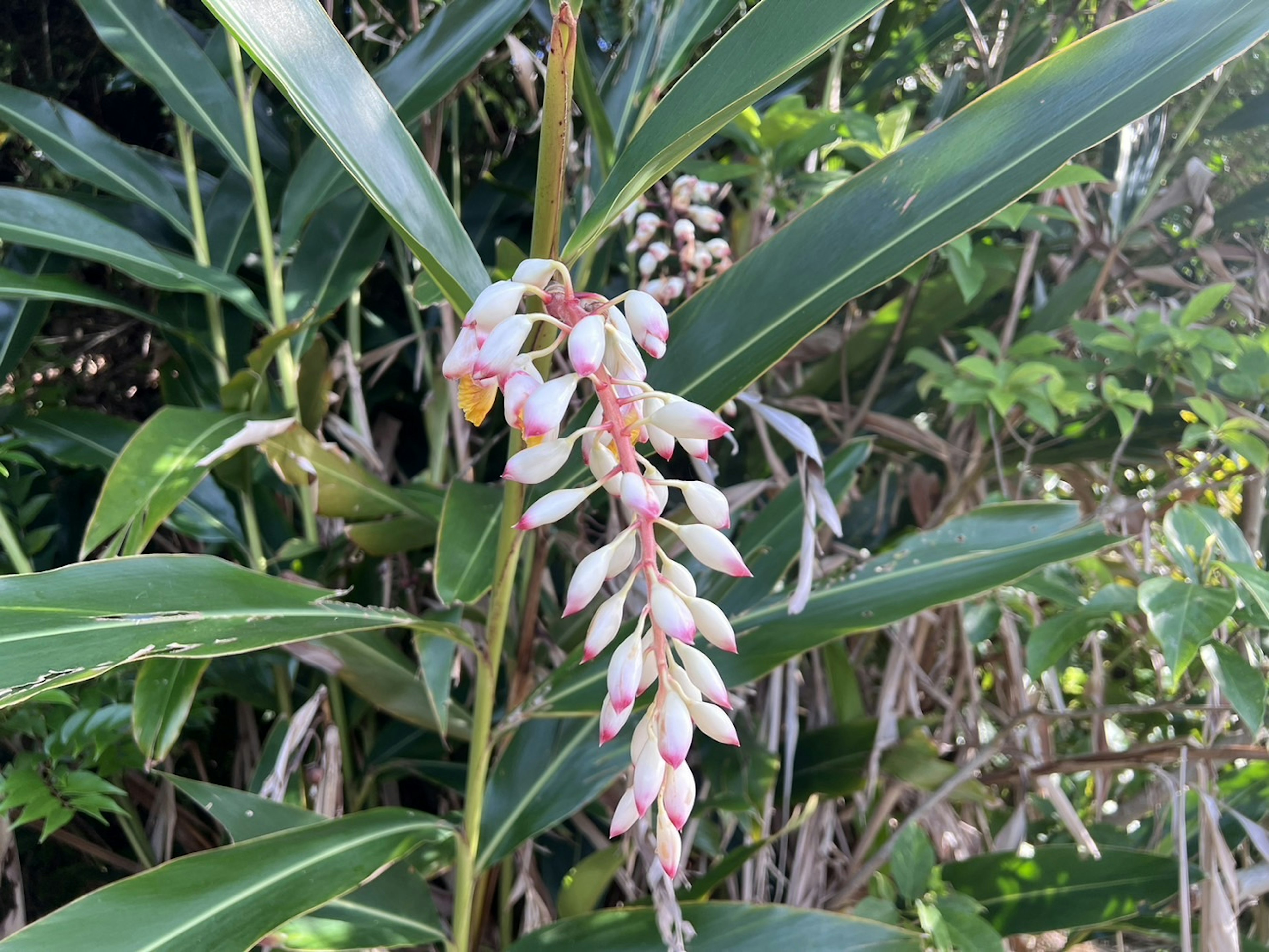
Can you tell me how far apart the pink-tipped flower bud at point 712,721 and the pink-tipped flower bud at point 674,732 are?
0.6 inches

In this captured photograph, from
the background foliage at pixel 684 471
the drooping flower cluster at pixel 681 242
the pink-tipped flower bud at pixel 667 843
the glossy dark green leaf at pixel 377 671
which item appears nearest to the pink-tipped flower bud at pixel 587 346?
the background foliage at pixel 684 471

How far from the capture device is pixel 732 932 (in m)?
0.61

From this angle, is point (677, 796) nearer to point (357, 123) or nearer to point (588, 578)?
point (588, 578)

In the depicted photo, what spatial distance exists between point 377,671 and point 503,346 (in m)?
0.42

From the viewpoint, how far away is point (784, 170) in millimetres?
898

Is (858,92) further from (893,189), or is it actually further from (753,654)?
(753,654)

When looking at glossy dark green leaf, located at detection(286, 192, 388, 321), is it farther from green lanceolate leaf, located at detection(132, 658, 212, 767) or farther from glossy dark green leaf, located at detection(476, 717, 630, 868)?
glossy dark green leaf, located at detection(476, 717, 630, 868)

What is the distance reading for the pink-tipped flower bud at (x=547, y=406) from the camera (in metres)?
0.31

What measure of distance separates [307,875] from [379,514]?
11.5 inches

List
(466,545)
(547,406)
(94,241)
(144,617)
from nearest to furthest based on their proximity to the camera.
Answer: (547,406)
(144,617)
(466,545)
(94,241)

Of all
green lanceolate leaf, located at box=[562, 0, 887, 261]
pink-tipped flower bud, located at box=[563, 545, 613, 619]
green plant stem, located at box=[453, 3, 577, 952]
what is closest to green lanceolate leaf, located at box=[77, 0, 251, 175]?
green plant stem, located at box=[453, 3, 577, 952]

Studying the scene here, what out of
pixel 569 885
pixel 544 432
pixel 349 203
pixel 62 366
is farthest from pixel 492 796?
pixel 62 366

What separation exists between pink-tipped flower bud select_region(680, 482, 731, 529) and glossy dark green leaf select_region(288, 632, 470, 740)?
13.1 inches

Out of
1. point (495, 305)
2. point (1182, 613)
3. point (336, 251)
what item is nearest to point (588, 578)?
point (495, 305)
